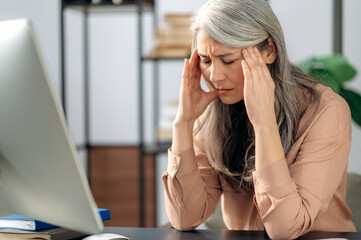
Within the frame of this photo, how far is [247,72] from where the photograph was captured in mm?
1254

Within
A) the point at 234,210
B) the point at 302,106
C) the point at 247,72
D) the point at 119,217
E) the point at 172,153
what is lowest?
the point at 119,217

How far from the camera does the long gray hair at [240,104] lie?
48.9 inches

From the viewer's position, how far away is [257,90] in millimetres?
1237

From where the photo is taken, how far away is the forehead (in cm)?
125

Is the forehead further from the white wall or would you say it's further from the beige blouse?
the white wall

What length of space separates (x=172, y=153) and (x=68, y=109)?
194cm

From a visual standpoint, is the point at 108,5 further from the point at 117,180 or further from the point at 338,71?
the point at 338,71

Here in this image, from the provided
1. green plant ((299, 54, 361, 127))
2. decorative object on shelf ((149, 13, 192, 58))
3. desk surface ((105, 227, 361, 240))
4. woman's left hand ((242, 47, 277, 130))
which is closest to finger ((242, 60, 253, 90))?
woman's left hand ((242, 47, 277, 130))

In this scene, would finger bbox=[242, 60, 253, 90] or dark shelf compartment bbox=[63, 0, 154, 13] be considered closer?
finger bbox=[242, 60, 253, 90]

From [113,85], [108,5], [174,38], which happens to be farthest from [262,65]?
[113,85]

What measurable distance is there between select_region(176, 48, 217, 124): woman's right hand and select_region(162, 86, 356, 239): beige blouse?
108 mm

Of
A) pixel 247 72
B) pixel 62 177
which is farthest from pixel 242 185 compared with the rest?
pixel 62 177

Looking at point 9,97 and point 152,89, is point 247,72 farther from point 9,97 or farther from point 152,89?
point 152,89

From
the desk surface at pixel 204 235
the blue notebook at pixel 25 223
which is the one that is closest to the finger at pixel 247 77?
Answer: the desk surface at pixel 204 235
